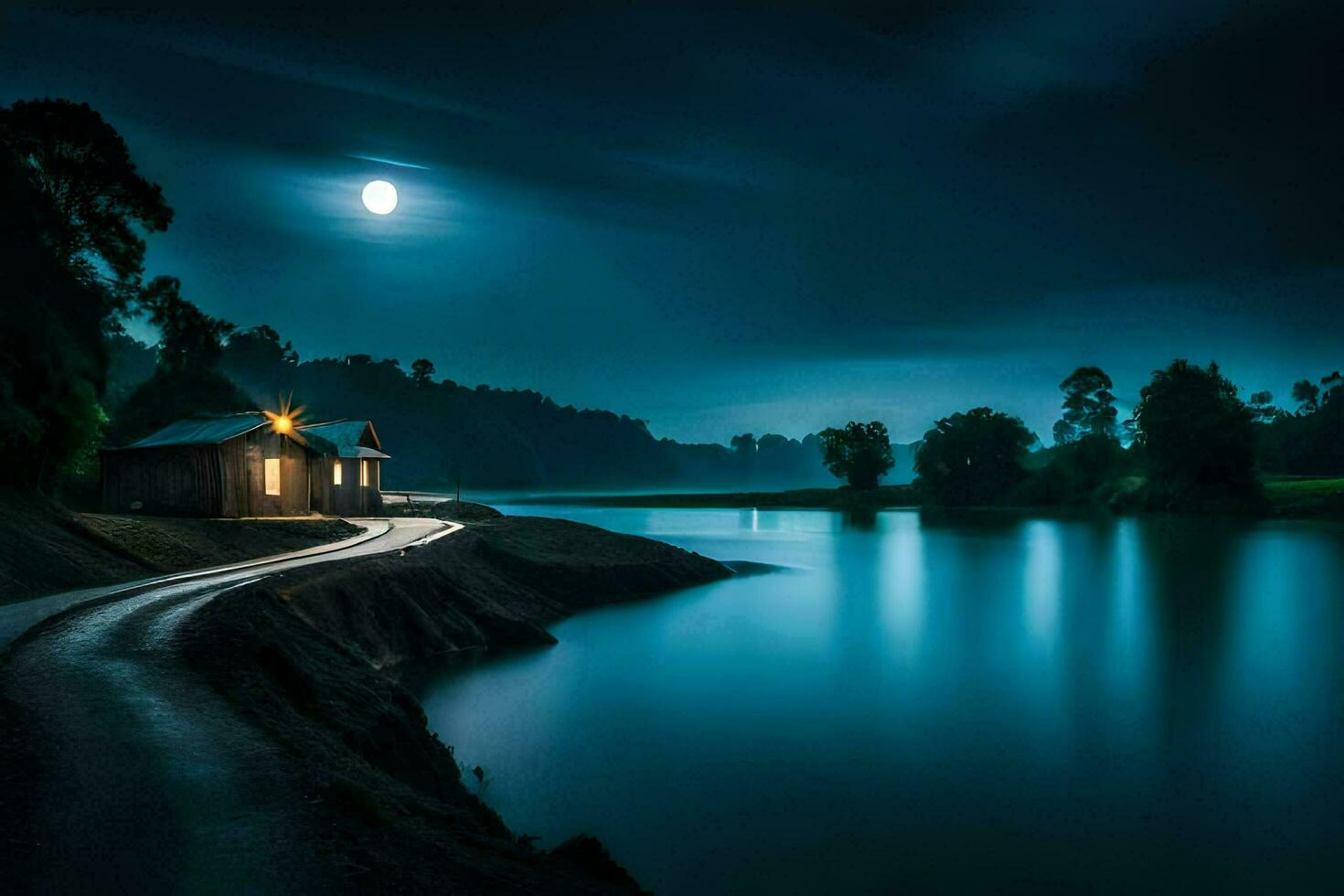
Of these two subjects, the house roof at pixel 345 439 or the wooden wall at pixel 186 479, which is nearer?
the wooden wall at pixel 186 479

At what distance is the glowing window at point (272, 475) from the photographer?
121ft

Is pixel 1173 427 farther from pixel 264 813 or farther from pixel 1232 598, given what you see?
pixel 264 813

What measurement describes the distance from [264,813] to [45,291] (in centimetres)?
2888

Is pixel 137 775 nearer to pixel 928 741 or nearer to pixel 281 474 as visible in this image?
pixel 928 741

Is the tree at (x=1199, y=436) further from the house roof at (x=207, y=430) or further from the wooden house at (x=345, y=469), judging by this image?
the house roof at (x=207, y=430)

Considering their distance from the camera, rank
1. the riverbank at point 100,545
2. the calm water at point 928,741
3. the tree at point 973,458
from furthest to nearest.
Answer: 1. the tree at point 973,458
2. the riverbank at point 100,545
3. the calm water at point 928,741

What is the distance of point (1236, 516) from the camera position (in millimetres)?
99250

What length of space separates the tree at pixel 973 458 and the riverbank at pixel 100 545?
120705 mm

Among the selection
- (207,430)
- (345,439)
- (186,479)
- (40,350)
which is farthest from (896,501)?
(40,350)

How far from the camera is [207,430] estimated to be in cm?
3528

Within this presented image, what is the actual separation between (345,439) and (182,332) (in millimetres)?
14746

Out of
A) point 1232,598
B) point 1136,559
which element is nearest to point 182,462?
point 1232,598

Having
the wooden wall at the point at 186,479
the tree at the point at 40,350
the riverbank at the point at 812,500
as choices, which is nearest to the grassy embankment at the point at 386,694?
the wooden wall at the point at 186,479

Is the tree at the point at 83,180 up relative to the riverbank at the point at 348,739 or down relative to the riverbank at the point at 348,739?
up
